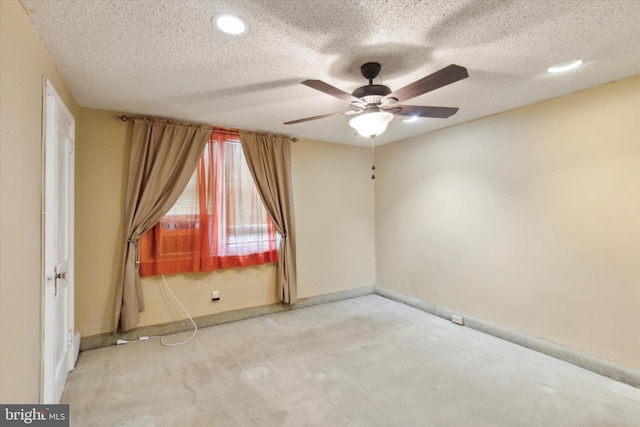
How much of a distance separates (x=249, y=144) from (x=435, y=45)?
2554mm

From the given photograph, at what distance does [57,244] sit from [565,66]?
4.17 meters

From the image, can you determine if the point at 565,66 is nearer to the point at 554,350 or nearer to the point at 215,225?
the point at 554,350

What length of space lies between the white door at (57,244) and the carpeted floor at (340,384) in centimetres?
30

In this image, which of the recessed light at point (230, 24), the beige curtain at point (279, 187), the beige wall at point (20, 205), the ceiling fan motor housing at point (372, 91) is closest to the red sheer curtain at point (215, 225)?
the beige curtain at point (279, 187)

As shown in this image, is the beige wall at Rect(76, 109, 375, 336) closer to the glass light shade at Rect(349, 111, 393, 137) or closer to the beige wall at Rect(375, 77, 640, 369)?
the beige wall at Rect(375, 77, 640, 369)

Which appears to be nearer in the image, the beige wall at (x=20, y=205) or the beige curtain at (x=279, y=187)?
the beige wall at (x=20, y=205)

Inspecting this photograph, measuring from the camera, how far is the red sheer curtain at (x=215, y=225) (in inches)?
131

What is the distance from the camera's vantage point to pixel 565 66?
2.20m

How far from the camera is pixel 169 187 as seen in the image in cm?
331

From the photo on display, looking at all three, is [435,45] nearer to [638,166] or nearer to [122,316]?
[638,166]

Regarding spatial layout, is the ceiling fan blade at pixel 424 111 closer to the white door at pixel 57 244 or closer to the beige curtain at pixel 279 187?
the beige curtain at pixel 279 187

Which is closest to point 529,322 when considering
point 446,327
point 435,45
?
point 446,327

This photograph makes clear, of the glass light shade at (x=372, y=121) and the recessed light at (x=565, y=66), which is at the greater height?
the recessed light at (x=565, y=66)

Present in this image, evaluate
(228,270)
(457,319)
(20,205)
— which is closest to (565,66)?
(457,319)
